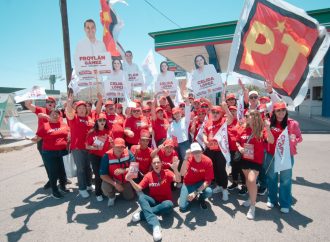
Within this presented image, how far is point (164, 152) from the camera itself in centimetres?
450

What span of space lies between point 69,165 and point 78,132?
3.00 ft

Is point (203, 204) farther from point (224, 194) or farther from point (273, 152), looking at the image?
point (273, 152)

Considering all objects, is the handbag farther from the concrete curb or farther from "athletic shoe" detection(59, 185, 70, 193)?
the concrete curb

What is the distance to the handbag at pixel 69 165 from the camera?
5.02 metres

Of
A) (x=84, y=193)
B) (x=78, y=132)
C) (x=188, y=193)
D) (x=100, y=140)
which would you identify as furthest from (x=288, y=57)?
(x=84, y=193)

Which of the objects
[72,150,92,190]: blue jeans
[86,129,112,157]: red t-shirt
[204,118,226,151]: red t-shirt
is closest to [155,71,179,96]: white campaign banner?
[204,118,226,151]: red t-shirt

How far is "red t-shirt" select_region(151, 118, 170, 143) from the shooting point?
16.9 feet

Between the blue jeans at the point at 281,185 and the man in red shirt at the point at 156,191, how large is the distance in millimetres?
1543

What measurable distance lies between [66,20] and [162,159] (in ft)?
22.9

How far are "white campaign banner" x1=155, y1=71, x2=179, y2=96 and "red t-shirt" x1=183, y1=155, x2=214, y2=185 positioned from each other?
3299 mm

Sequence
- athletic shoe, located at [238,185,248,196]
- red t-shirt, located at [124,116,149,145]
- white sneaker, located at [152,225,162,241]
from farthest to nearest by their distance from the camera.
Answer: red t-shirt, located at [124,116,149,145] → athletic shoe, located at [238,185,248,196] → white sneaker, located at [152,225,162,241]

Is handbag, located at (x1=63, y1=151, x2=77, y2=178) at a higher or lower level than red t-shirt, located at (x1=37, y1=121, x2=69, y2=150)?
lower

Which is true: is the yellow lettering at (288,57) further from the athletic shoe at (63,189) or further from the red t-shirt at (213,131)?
the athletic shoe at (63,189)

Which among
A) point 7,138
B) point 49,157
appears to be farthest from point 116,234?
point 7,138
